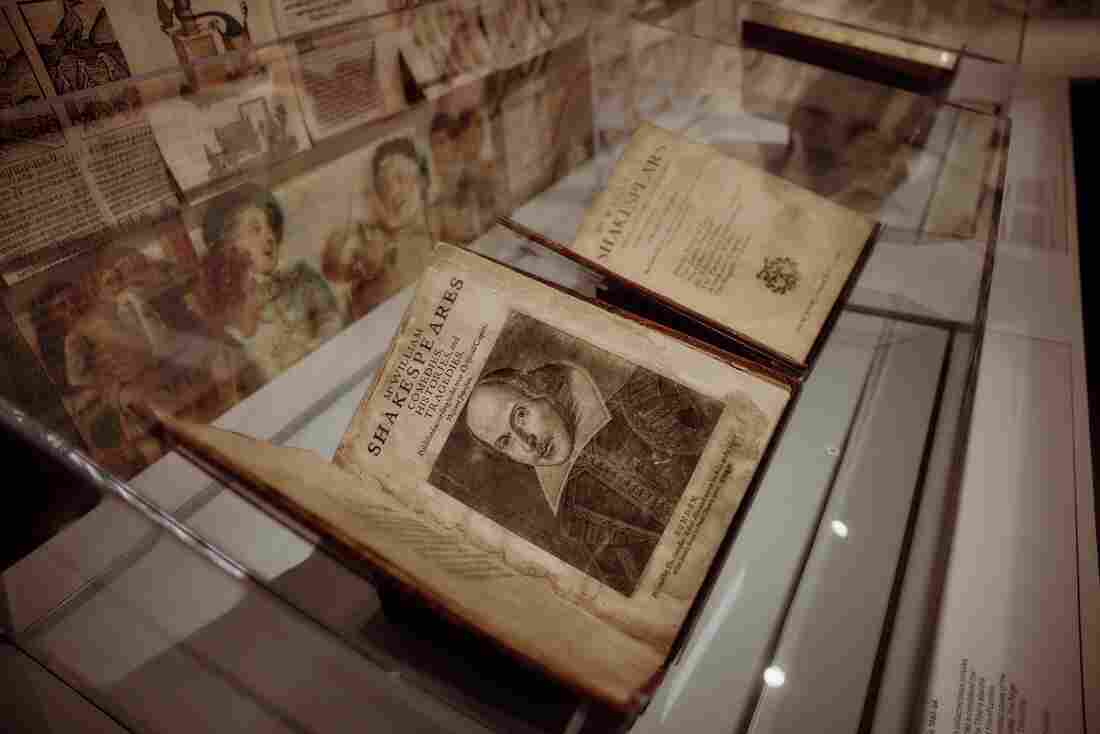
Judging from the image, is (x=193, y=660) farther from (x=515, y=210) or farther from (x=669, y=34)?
(x=669, y=34)

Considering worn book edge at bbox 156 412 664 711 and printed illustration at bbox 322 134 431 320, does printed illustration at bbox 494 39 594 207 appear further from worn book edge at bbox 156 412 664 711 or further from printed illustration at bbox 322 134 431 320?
worn book edge at bbox 156 412 664 711

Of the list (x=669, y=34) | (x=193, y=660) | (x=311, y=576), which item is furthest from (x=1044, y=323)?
(x=193, y=660)

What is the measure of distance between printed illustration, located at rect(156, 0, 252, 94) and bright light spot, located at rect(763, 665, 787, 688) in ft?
2.82

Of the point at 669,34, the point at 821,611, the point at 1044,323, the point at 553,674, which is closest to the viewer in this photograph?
the point at 553,674

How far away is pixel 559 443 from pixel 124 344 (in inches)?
19.4

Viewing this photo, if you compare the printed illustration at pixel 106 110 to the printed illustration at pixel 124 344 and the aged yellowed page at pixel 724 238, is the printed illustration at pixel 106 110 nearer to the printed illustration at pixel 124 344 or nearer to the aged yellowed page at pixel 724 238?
the printed illustration at pixel 124 344

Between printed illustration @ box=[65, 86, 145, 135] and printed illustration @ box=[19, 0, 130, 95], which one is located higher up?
printed illustration @ box=[19, 0, 130, 95]

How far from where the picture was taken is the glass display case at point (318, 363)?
0.63m

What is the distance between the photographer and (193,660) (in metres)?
0.66

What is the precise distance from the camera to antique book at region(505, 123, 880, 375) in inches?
30.5

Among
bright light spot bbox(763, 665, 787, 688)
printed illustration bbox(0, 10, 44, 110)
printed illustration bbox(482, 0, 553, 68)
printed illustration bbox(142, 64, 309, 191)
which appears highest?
printed illustration bbox(482, 0, 553, 68)

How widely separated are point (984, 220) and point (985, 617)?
0.69 m

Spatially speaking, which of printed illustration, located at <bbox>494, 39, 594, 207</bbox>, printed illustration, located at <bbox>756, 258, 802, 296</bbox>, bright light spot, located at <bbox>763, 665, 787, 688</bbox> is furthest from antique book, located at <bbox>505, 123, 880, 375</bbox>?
printed illustration, located at <bbox>494, 39, 594, 207</bbox>

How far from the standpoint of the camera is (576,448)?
0.63 meters
